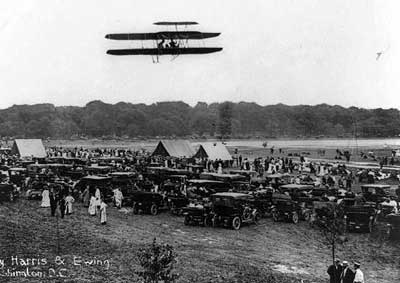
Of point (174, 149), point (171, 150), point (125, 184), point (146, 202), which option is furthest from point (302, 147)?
point (146, 202)

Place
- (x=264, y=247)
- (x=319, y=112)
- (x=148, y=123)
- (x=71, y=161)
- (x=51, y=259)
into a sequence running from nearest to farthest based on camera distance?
(x=51, y=259)
(x=264, y=247)
(x=71, y=161)
(x=148, y=123)
(x=319, y=112)

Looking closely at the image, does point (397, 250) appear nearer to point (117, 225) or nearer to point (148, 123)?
point (117, 225)

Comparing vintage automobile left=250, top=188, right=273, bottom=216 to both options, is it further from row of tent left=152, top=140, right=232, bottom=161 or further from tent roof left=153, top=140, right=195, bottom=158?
tent roof left=153, top=140, right=195, bottom=158

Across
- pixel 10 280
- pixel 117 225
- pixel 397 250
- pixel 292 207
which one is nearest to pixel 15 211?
pixel 117 225

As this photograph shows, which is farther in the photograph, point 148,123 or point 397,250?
point 148,123

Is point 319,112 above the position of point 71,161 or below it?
above

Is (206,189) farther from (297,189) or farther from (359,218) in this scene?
(359,218)

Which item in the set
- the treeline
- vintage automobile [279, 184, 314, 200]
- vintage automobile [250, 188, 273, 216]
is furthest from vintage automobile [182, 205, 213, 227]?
the treeline
